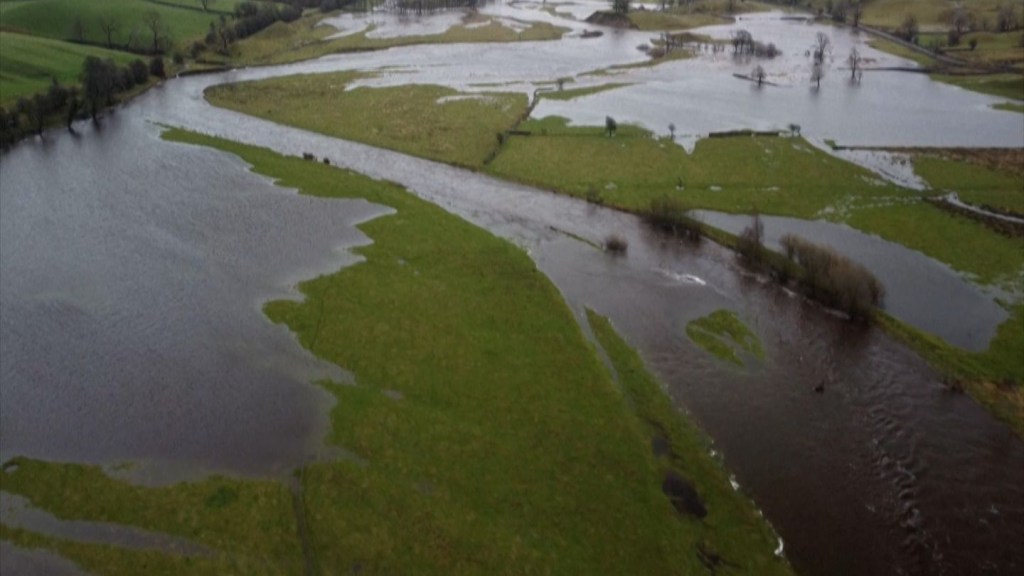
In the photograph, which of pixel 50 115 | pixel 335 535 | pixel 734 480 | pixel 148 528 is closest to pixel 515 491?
pixel 335 535

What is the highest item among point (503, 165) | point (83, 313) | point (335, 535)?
point (503, 165)

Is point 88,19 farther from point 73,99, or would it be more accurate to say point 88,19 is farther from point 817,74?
point 817,74

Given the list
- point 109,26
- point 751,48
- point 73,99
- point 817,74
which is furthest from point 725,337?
point 109,26

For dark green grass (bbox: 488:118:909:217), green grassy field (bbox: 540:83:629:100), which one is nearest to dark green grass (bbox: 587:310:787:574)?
dark green grass (bbox: 488:118:909:217)

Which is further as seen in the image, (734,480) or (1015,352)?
(1015,352)

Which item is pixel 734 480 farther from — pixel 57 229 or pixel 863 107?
pixel 863 107

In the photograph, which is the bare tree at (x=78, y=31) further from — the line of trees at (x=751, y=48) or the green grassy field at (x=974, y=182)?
the green grassy field at (x=974, y=182)
